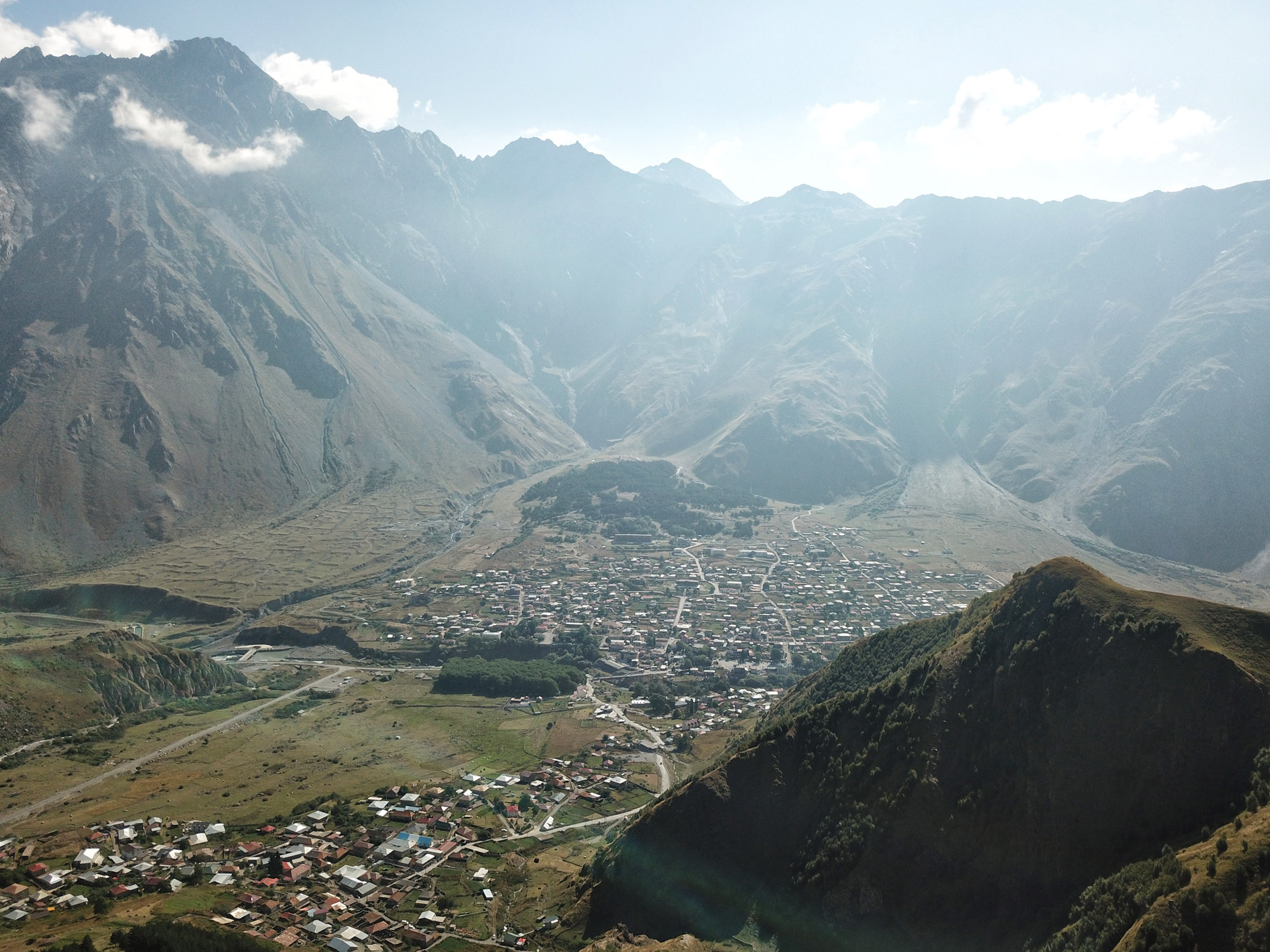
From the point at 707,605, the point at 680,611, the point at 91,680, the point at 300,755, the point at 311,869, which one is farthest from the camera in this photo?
the point at 707,605

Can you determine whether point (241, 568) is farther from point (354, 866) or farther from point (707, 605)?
point (354, 866)

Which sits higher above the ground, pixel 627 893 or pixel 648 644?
pixel 627 893

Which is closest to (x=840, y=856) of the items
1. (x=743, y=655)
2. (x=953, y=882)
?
(x=953, y=882)

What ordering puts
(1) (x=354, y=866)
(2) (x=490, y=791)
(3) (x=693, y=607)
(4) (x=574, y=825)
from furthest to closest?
(3) (x=693, y=607)
(2) (x=490, y=791)
(4) (x=574, y=825)
(1) (x=354, y=866)

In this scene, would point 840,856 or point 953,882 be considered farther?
point 840,856

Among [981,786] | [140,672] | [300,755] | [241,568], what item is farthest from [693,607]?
[981,786]

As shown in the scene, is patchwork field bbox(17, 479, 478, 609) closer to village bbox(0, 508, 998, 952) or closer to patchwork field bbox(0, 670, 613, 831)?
village bbox(0, 508, 998, 952)

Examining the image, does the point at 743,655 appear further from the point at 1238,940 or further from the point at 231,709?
the point at 1238,940
